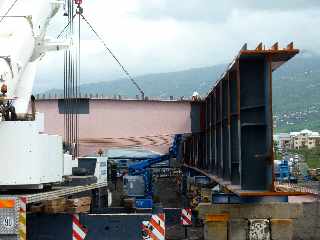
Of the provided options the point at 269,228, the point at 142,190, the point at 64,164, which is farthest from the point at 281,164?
the point at 64,164

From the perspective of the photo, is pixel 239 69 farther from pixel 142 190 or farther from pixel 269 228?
pixel 142 190

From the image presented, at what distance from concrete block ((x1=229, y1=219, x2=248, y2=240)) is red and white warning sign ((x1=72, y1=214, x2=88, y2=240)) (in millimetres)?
5731

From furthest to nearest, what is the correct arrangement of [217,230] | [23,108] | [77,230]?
[217,230], [23,108], [77,230]

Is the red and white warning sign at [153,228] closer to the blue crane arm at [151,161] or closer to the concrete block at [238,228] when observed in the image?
the concrete block at [238,228]

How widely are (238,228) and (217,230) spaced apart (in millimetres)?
659

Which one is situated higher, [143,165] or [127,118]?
[127,118]

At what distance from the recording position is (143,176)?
1379 inches

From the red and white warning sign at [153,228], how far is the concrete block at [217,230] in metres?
4.76

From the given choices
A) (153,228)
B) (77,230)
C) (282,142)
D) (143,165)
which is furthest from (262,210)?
(282,142)

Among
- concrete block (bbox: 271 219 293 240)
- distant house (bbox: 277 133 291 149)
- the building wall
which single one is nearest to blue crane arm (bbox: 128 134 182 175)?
the building wall

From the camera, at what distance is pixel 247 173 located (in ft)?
54.4

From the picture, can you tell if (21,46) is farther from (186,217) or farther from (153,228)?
(186,217)

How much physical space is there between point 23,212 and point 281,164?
Answer: 1484 inches

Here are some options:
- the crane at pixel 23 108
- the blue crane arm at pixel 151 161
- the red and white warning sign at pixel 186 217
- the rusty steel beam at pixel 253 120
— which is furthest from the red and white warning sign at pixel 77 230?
the blue crane arm at pixel 151 161
